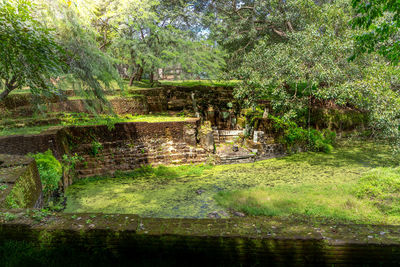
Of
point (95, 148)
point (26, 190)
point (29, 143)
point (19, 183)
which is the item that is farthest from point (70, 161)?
point (19, 183)

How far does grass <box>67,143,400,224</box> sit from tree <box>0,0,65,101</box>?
2.82 m

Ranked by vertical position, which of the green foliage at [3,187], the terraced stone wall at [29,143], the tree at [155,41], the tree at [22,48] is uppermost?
the tree at [155,41]

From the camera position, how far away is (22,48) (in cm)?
436

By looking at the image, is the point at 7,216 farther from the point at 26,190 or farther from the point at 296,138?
the point at 296,138

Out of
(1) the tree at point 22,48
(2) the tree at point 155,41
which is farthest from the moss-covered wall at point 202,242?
(2) the tree at point 155,41

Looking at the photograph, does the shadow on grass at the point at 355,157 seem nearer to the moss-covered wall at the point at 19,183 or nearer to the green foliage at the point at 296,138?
the green foliage at the point at 296,138

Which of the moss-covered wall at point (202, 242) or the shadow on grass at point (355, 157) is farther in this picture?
the shadow on grass at point (355, 157)

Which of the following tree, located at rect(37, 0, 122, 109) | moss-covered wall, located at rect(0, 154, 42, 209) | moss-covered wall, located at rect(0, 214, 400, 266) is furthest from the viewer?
tree, located at rect(37, 0, 122, 109)

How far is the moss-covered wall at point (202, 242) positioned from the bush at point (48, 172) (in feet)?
10.3

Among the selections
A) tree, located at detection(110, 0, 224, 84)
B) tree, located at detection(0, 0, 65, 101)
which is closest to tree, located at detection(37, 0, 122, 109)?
tree, located at detection(0, 0, 65, 101)

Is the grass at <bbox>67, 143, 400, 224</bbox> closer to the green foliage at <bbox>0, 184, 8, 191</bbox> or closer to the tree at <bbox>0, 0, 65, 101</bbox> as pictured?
the green foliage at <bbox>0, 184, 8, 191</bbox>

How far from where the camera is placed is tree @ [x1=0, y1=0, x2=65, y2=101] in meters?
4.18

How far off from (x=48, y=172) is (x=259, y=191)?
4.74 metres

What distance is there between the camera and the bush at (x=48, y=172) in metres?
5.27
